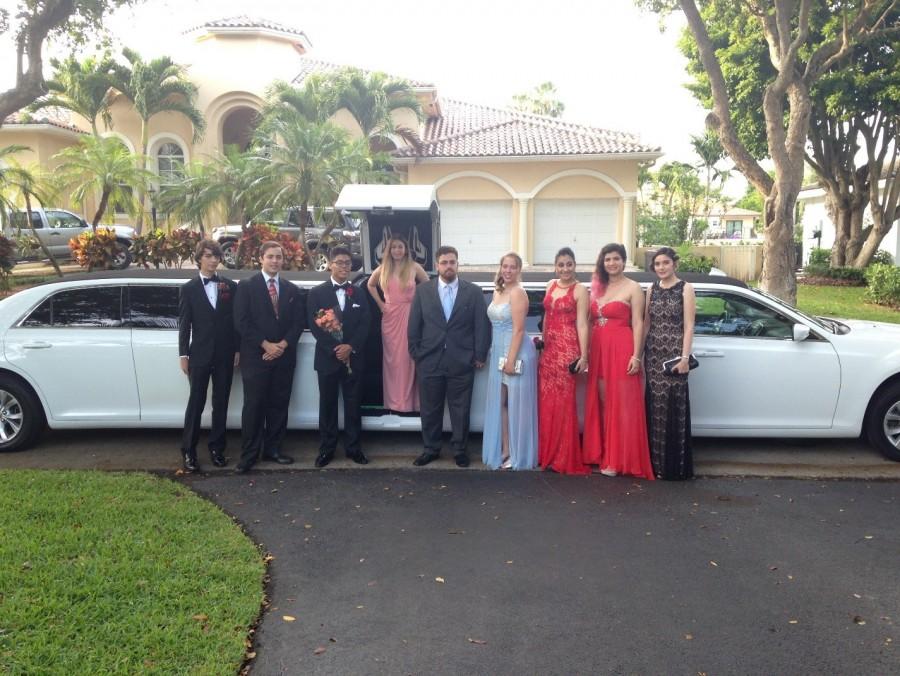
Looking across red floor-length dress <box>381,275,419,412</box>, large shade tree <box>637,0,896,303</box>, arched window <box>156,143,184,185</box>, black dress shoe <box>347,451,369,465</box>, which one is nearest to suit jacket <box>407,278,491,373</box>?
red floor-length dress <box>381,275,419,412</box>

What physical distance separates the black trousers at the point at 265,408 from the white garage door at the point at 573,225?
1997 cm

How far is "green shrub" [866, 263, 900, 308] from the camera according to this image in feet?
52.3

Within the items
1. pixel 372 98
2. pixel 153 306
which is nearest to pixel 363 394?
pixel 153 306

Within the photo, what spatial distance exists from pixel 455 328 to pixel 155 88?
886 inches

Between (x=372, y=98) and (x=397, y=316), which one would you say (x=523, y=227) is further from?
(x=397, y=316)

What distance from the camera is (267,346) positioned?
5.88 meters

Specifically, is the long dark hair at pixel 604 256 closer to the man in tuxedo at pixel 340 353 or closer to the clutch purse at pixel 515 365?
the clutch purse at pixel 515 365

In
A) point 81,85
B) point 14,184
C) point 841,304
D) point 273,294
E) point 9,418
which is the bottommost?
point 9,418

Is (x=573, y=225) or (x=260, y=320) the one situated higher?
(x=573, y=225)

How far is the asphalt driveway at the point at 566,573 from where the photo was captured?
11.3 ft

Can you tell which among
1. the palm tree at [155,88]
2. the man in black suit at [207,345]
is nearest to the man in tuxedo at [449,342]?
the man in black suit at [207,345]

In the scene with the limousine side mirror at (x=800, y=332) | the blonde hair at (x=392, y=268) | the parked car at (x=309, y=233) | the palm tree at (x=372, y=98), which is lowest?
the limousine side mirror at (x=800, y=332)

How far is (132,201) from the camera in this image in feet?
64.1

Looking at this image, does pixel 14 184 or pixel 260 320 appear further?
pixel 14 184
